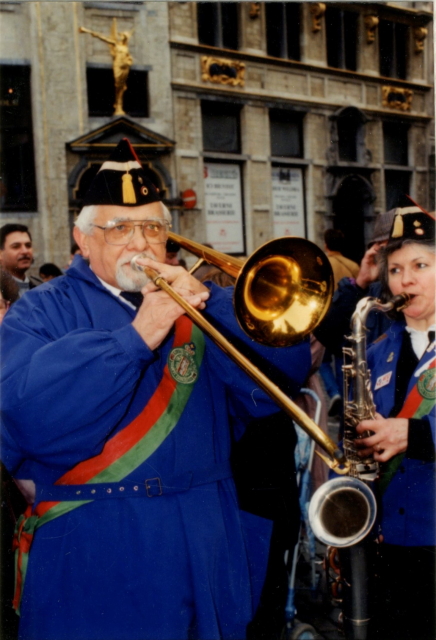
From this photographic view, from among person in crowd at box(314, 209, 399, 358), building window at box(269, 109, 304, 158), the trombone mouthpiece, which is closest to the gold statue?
building window at box(269, 109, 304, 158)

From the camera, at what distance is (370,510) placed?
1.58 metres

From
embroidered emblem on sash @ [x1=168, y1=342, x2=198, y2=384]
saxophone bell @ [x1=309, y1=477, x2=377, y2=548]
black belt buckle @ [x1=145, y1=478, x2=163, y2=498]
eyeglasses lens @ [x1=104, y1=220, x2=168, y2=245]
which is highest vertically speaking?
eyeglasses lens @ [x1=104, y1=220, x2=168, y2=245]

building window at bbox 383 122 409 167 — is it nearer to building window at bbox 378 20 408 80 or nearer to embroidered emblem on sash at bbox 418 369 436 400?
building window at bbox 378 20 408 80

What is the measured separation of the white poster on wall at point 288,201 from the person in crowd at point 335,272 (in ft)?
8.99

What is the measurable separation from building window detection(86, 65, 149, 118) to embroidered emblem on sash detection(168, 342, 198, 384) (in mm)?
6342

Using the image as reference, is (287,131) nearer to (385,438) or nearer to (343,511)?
(385,438)

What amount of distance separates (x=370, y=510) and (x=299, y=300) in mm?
715

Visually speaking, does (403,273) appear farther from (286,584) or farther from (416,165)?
(416,165)

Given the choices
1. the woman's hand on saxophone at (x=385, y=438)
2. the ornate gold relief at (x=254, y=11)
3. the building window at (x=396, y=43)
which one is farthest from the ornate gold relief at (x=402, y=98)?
the woman's hand on saxophone at (x=385, y=438)

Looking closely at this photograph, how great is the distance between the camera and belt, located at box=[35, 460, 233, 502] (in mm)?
1587

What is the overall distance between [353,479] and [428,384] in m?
0.70

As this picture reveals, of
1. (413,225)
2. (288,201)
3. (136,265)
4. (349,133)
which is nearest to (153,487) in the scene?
(136,265)

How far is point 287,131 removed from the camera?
826cm

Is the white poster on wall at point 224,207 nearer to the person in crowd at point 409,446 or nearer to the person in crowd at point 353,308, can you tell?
the person in crowd at point 353,308
